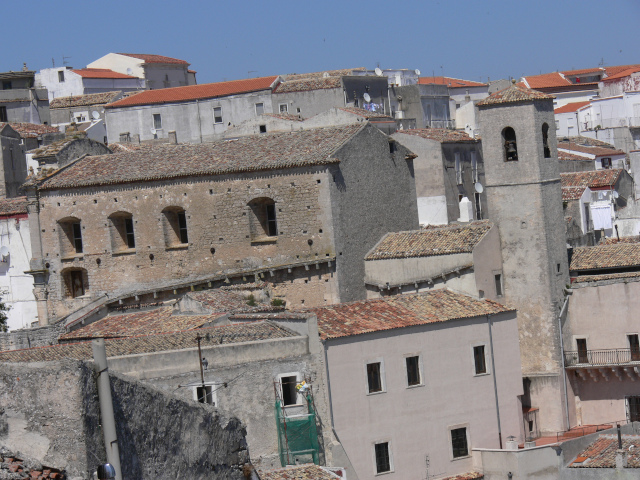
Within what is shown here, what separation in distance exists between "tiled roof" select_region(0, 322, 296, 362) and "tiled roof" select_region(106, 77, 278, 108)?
33002mm

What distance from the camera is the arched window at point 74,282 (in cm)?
4109

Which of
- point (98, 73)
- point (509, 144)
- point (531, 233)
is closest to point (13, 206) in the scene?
point (509, 144)

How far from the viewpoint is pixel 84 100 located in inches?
2813

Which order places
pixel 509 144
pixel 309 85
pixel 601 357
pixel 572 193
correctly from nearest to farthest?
pixel 601 357 < pixel 509 144 < pixel 572 193 < pixel 309 85

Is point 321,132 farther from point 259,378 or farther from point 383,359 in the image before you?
point 259,378

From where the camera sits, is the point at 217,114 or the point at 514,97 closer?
the point at 514,97

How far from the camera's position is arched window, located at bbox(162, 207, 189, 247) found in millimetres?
39531

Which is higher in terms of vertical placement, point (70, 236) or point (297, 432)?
point (70, 236)

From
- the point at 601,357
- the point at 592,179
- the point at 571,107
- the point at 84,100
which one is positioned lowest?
the point at 601,357

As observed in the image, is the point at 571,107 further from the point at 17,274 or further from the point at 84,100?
the point at 17,274

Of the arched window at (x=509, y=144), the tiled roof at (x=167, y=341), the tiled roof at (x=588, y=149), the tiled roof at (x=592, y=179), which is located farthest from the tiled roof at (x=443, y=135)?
the tiled roof at (x=167, y=341)

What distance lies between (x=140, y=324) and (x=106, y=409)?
2268 cm

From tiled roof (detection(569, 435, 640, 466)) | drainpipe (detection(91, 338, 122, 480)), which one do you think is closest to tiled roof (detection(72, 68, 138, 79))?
tiled roof (detection(569, 435, 640, 466))

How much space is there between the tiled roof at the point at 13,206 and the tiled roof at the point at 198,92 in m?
16.9
